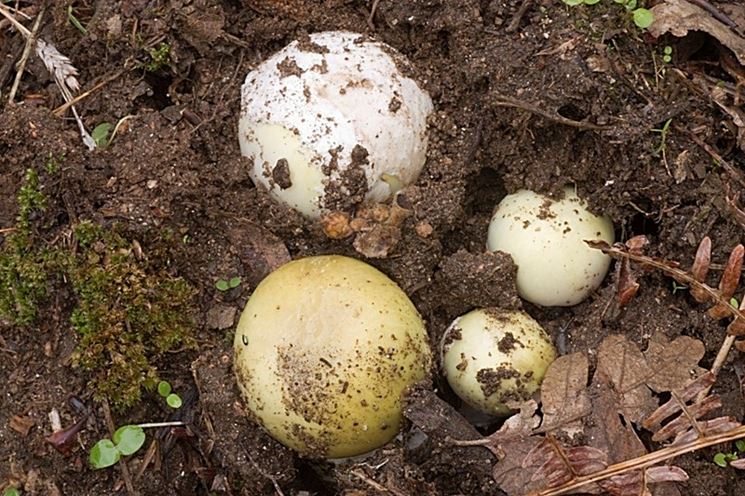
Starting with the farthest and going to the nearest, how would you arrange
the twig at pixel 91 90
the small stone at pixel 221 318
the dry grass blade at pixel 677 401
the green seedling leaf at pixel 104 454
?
the twig at pixel 91 90 → the small stone at pixel 221 318 → the green seedling leaf at pixel 104 454 → the dry grass blade at pixel 677 401

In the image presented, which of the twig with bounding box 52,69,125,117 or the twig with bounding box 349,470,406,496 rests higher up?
the twig with bounding box 52,69,125,117

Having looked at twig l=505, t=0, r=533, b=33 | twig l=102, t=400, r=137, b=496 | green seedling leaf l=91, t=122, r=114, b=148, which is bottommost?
twig l=102, t=400, r=137, b=496

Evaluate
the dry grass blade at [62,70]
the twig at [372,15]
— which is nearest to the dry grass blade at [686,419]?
the twig at [372,15]

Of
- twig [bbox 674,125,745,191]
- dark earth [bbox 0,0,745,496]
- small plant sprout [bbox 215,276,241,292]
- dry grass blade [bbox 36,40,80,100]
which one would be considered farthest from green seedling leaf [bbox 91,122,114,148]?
twig [bbox 674,125,745,191]

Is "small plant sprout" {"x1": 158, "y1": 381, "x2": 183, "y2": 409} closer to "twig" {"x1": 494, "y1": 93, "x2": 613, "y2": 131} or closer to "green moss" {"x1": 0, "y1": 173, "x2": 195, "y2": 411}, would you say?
"green moss" {"x1": 0, "y1": 173, "x2": 195, "y2": 411}

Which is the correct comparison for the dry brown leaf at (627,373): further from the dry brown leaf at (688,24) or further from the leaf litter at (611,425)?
the dry brown leaf at (688,24)

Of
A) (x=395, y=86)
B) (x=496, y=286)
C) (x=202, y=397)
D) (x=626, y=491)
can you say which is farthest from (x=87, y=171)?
(x=626, y=491)

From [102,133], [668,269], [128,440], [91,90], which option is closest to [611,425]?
[668,269]

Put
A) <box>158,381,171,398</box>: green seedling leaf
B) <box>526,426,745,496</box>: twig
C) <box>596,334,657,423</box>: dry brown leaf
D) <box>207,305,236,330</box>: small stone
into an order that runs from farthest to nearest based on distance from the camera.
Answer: <box>207,305,236,330</box>: small stone < <box>158,381,171,398</box>: green seedling leaf < <box>596,334,657,423</box>: dry brown leaf < <box>526,426,745,496</box>: twig
